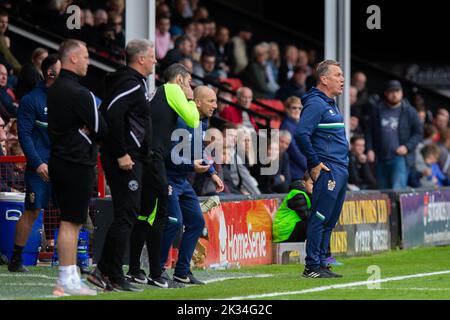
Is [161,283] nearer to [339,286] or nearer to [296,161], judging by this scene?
[339,286]

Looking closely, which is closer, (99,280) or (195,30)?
(99,280)

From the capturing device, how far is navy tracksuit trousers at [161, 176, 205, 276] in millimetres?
11703

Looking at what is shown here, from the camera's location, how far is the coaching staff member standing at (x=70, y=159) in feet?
33.9

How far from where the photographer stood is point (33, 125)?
12.6 metres

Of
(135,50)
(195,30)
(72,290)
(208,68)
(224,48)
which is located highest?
(195,30)

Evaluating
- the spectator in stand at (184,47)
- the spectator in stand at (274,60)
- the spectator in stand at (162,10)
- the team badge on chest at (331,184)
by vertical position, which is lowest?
the team badge on chest at (331,184)

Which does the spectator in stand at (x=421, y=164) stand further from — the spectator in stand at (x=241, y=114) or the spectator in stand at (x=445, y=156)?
the spectator in stand at (x=241, y=114)

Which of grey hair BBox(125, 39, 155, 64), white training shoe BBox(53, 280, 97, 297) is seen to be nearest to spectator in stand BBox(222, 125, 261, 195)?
grey hair BBox(125, 39, 155, 64)

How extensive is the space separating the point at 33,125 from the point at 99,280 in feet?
7.94

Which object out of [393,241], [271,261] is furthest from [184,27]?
[271,261]

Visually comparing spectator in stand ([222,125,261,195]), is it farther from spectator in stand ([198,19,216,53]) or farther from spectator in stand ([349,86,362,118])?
spectator in stand ([349,86,362,118])

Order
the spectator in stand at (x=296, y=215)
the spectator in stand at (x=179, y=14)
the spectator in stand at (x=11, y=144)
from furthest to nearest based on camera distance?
the spectator in stand at (x=179, y=14)
the spectator in stand at (x=296, y=215)
the spectator in stand at (x=11, y=144)

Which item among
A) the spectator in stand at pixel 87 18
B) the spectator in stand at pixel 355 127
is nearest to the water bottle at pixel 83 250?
the spectator in stand at pixel 87 18

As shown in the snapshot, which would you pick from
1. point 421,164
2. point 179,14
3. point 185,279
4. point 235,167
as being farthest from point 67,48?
point 421,164
